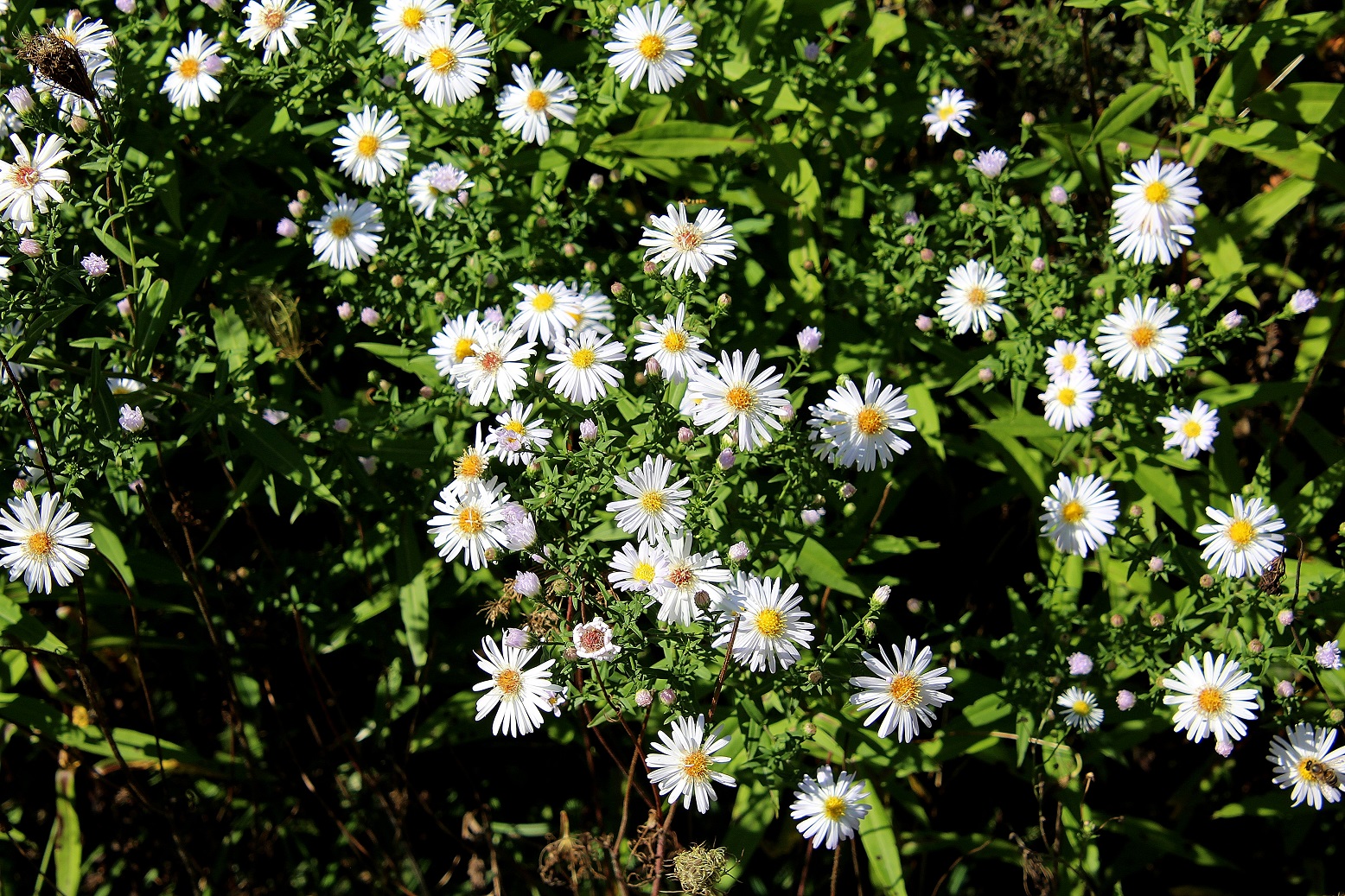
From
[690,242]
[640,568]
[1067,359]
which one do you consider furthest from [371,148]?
[1067,359]

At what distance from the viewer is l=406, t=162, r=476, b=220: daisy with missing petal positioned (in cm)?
293

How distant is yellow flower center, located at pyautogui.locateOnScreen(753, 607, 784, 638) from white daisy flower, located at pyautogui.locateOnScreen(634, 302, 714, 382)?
615mm

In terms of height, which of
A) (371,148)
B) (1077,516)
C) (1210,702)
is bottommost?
(1210,702)

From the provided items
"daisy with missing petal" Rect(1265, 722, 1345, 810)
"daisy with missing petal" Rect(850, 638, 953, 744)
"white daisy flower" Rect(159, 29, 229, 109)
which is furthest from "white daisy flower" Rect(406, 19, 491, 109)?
"daisy with missing petal" Rect(1265, 722, 1345, 810)

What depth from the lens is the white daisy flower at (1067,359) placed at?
2.86m

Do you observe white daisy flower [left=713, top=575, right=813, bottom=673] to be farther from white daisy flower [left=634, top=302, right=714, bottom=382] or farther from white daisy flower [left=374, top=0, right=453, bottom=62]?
white daisy flower [left=374, top=0, right=453, bottom=62]

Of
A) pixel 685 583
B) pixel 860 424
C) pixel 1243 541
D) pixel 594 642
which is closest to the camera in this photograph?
pixel 594 642

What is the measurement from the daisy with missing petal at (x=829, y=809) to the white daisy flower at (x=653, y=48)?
1.98m

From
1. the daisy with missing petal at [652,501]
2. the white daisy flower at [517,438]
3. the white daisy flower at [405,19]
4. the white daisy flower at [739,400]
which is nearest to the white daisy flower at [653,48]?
the white daisy flower at [405,19]

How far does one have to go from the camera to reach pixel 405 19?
2.98 meters

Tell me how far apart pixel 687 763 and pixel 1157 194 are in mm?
2101

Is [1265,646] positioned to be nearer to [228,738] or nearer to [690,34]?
[690,34]

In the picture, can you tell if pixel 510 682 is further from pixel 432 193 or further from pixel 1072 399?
pixel 1072 399

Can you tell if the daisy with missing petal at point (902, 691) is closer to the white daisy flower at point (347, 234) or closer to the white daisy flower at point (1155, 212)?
the white daisy flower at point (1155, 212)
